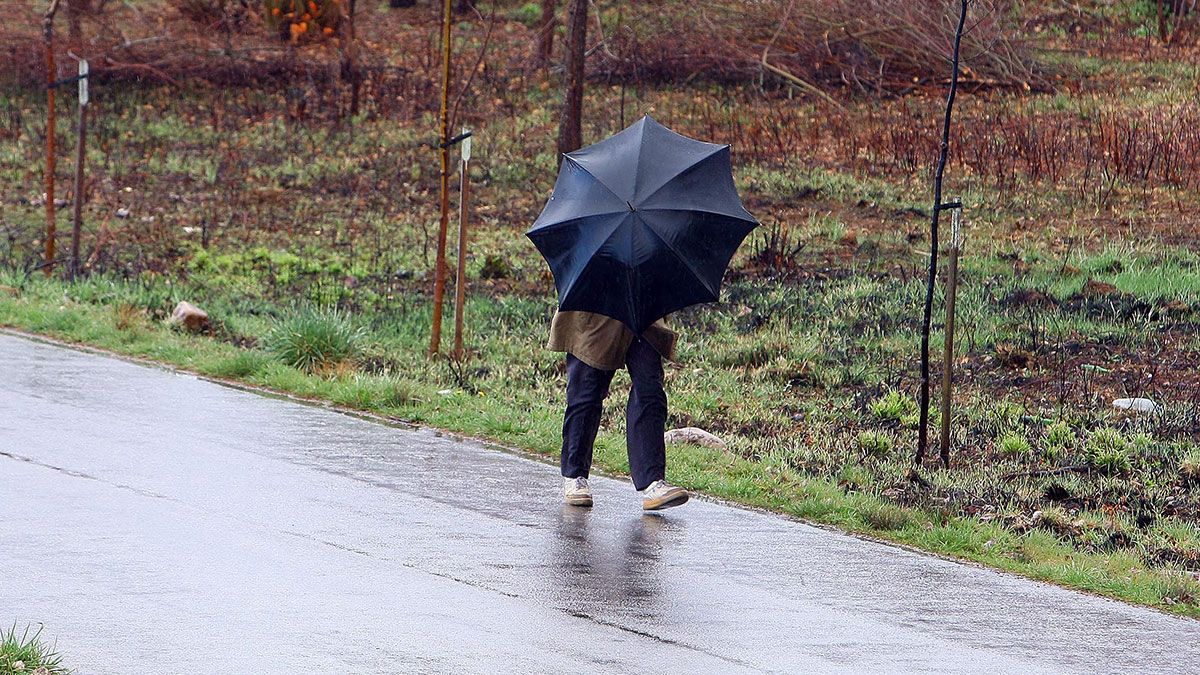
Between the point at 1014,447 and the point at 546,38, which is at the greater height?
the point at 546,38

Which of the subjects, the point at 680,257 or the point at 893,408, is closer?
the point at 680,257

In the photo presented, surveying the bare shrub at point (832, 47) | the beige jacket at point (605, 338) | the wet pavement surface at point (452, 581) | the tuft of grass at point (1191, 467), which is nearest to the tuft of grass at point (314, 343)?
the wet pavement surface at point (452, 581)

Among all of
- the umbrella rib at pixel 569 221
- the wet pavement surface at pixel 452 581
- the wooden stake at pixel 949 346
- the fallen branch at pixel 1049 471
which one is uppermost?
the umbrella rib at pixel 569 221

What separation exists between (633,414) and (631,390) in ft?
0.47

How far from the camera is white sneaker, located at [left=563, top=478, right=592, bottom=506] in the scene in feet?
29.2

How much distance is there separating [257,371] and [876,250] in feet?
26.0

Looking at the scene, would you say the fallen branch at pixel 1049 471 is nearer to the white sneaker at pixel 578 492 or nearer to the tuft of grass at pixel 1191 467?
the tuft of grass at pixel 1191 467

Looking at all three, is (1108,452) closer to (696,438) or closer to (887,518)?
(887,518)

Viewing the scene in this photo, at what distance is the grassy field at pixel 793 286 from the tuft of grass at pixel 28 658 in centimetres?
463

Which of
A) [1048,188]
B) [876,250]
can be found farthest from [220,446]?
[1048,188]

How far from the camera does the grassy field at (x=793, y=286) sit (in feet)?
32.8

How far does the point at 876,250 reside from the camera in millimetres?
18188

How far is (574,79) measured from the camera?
22672 millimetres

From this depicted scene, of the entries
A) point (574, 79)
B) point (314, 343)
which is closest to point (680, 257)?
point (314, 343)
